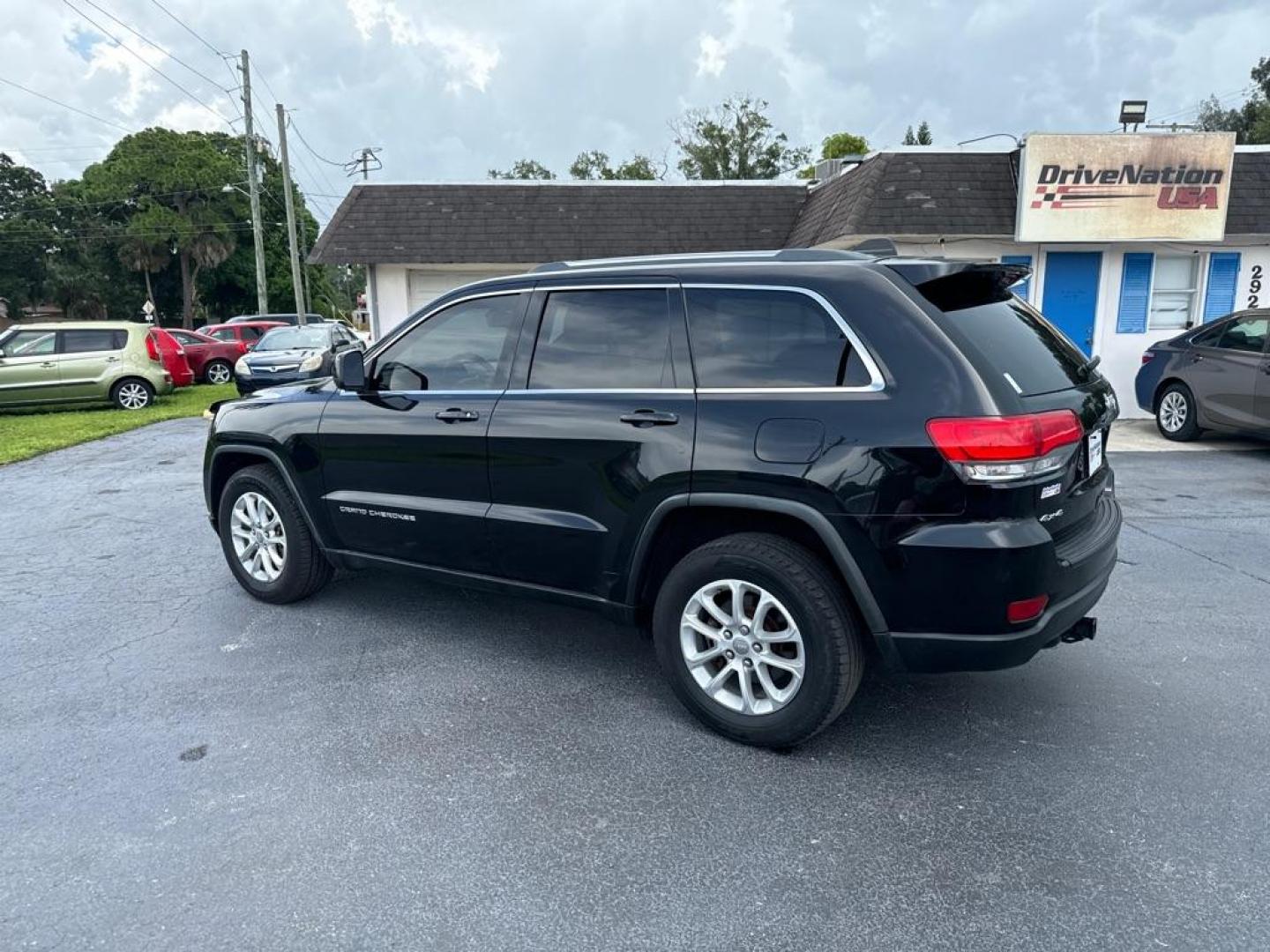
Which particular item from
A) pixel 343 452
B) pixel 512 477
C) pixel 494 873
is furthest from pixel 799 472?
pixel 343 452

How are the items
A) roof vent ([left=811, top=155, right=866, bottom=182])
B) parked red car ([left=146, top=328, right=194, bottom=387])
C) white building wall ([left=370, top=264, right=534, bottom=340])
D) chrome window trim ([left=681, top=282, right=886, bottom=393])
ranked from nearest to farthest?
chrome window trim ([left=681, top=282, right=886, bottom=393])
roof vent ([left=811, top=155, right=866, bottom=182])
parked red car ([left=146, top=328, right=194, bottom=387])
white building wall ([left=370, top=264, right=534, bottom=340])

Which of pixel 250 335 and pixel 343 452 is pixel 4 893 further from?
pixel 250 335

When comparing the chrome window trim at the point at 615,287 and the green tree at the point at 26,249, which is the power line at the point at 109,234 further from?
the chrome window trim at the point at 615,287

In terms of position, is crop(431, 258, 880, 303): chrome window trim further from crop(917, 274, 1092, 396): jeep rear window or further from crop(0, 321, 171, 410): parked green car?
crop(0, 321, 171, 410): parked green car

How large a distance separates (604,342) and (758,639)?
1.39 meters

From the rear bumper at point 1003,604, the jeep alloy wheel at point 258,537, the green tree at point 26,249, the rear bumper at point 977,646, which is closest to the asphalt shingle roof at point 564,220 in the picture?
the jeep alloy wheel at point 258,537

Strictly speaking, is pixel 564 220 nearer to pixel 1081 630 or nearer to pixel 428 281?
pixel 428 281

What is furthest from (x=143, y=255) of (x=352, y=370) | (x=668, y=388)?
(x=668, y=388)

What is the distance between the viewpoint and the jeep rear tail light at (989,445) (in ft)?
9.36

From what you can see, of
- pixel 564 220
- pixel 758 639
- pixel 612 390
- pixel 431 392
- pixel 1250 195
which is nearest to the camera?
pixel 758 639

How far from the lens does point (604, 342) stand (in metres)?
3.69

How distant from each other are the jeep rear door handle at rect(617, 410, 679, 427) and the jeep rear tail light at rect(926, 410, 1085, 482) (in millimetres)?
956

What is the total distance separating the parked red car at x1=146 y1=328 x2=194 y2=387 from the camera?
15.8 meters

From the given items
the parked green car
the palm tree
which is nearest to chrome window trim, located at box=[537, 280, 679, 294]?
the parked green car
